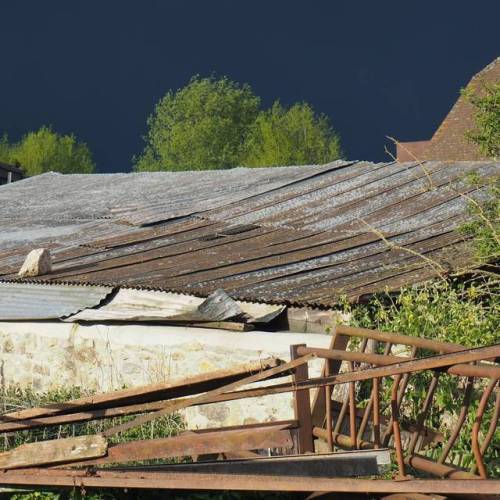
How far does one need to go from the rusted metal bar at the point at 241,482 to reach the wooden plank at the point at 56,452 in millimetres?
121

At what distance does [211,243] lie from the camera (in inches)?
525

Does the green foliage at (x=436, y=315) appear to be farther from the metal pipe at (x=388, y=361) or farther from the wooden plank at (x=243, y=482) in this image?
the wooden plank at (x=243, y=482)

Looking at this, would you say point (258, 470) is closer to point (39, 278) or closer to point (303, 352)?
point (303, 352)

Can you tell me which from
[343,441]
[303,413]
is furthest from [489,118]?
[303,413]

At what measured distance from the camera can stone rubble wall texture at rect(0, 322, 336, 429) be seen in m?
10.5

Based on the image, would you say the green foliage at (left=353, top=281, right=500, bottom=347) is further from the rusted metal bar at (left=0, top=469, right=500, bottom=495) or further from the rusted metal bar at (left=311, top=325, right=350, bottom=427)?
the rusted metal bar at (left=0, top=469, right=500, bottom=495)

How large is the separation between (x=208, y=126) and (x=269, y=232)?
44241 millimetres

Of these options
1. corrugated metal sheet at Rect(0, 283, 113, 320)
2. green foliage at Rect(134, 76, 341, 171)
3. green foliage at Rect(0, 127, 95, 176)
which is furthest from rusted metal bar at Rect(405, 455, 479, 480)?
green foliage at Rect(0, 127, 95, 176)

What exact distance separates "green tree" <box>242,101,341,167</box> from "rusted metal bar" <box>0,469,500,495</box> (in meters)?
44.4

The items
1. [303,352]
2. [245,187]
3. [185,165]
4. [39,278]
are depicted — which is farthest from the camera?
[185,165]

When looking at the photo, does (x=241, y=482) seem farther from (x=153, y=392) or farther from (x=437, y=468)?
Answer: (x=437, y=468)

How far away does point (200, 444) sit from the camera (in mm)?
6621

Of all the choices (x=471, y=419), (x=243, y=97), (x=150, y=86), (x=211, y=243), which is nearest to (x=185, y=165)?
(x=243, y=97)

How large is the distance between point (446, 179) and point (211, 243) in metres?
3.57
